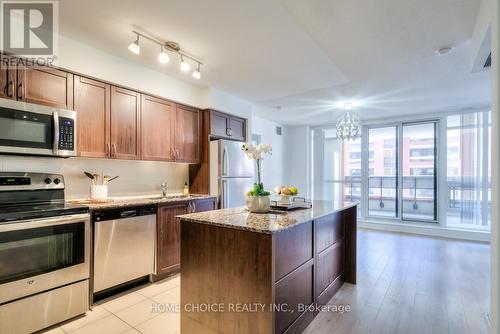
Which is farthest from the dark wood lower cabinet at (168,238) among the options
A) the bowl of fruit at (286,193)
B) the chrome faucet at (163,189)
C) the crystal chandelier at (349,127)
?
the crystal chandelier at (349,127)

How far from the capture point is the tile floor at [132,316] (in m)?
2.14

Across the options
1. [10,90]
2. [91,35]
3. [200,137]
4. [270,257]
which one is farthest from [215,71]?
[270,257]

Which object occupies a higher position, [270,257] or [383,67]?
[383,67]

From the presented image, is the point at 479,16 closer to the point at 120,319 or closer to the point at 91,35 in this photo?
the point at 91,35

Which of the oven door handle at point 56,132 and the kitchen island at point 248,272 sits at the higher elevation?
the oven door handle at point 56,132

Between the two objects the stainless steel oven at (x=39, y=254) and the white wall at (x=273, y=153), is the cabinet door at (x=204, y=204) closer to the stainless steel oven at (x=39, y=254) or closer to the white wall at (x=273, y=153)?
the stainless steel oven at (x=39, y=254)

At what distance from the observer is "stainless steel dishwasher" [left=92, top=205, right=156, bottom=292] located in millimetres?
2549

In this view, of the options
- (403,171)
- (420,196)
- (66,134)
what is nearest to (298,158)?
(403,171)

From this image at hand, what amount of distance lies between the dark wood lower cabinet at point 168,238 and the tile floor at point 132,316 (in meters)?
0.31

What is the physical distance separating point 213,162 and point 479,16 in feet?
10.8

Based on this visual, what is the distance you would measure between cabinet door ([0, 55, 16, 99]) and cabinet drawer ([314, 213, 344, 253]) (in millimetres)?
2889

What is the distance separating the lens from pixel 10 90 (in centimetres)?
223

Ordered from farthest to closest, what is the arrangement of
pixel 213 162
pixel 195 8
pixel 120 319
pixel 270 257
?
pixel 213 162, pixel 120 319, pixel 195 8, pixel 270 257

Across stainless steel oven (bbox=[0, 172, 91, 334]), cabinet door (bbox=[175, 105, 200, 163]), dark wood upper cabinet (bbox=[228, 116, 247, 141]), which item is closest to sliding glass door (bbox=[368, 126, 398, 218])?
dark wood upper cabinet (bbox=[228, 116, 247, 141])
